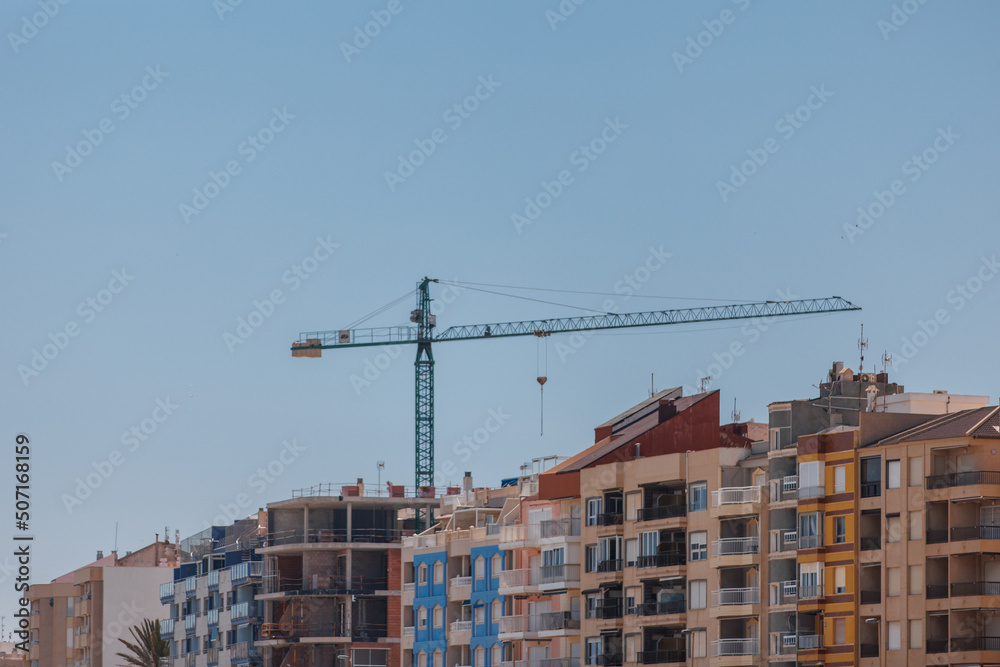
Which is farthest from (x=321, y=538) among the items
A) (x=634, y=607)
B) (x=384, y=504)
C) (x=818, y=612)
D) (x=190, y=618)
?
(x=818, y=612)

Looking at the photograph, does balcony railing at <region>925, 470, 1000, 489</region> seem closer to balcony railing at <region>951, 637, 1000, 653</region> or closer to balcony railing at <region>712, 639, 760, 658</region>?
balcony railing at <region>951, 637, 1000, 653</region>

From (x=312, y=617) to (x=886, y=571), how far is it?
67123 millimetres

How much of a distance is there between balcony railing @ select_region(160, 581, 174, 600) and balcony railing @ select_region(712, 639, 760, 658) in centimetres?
8640

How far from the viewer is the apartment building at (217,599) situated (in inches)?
6772

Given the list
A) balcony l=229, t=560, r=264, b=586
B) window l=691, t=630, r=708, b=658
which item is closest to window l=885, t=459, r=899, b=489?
window l=691, t=630, r=708, b=658

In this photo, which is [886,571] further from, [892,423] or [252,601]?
[252,601]

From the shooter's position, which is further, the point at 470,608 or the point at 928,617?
the point at 470,608

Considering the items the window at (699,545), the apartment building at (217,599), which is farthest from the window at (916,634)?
the apartment building at (217,599)

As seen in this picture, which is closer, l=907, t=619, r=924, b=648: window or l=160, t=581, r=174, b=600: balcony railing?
l=907, t=619, r=924, b=648: window

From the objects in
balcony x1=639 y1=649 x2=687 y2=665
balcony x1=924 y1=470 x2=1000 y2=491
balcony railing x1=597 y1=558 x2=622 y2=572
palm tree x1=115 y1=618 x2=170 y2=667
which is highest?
balcony x1=924 y1=470 x2=1000 y2=491

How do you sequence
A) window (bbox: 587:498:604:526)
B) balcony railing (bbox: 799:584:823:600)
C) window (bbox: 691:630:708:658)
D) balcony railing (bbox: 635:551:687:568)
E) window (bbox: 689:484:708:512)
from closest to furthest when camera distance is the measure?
1. balcony railing (bbox: 799:584:823:600)
2. window (bbox: 691:630:708:658)
3. window (bbox: 689:484:708:512)
4. balcony railing (bbox: 635:551:687:568)
5. window (bbox: 587:498:604:526)

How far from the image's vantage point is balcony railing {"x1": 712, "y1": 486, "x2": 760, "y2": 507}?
11575cm

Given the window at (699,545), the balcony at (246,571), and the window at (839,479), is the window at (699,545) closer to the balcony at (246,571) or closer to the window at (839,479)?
the window at (839,479)

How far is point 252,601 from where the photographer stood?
17112cm
